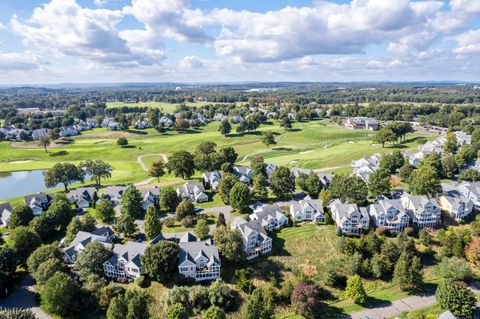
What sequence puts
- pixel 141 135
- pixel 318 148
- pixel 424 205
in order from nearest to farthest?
1. pixel 424 205
2. pixel 318 148
3. pixel 141 135

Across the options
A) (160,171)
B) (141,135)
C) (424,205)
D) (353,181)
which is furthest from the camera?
(141,135)

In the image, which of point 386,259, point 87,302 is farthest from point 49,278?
point 386,259

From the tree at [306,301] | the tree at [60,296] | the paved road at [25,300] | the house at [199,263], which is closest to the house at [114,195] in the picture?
the paved road at [25,300]

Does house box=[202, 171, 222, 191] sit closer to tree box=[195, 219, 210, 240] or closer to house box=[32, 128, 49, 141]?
tree box=[195, 219, 210, 240]

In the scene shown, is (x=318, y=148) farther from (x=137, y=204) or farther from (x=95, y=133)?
(x=95, y=133)

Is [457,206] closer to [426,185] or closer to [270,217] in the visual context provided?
[426,185]

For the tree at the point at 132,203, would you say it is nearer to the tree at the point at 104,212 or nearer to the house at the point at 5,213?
the tree at the point at 104,212
